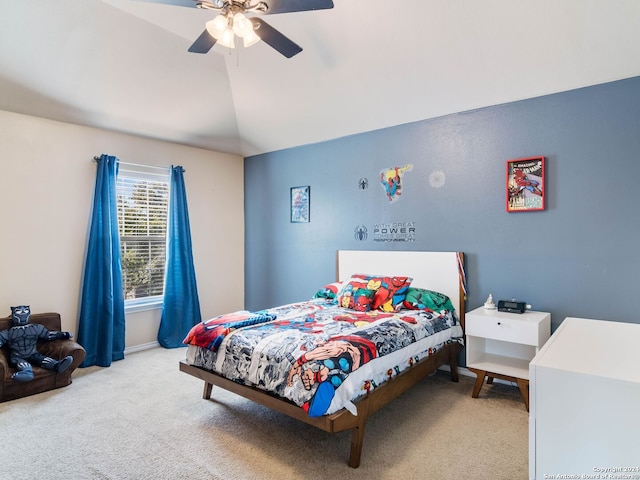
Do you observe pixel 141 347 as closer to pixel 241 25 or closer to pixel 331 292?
pixel 331 292

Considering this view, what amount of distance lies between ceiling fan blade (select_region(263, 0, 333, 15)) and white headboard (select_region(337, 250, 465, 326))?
2377 mm

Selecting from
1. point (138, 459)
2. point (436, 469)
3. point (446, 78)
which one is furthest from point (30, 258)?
point (446, 78)

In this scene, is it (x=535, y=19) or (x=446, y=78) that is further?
(x=446, y=78)

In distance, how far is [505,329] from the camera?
287 cm

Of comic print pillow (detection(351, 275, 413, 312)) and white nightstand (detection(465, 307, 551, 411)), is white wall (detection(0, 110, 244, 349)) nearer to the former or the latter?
comic print pillow (detection(351, 275, 413, 312))

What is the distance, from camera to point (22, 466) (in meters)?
2.13

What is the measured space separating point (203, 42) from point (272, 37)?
17.8 inches

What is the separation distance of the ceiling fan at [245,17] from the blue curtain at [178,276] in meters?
2.49

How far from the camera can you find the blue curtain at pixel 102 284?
3.79m

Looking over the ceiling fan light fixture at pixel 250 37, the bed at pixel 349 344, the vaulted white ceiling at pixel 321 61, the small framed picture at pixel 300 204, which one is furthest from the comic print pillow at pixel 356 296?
the ceiling fan light fixture at pixel 250 37

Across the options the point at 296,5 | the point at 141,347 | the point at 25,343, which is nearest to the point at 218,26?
the point at 296,5

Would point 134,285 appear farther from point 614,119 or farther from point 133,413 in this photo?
point 614,119

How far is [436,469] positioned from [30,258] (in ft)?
12.6

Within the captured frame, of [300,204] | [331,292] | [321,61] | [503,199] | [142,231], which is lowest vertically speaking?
[331,292]
